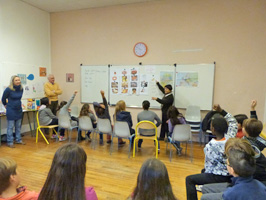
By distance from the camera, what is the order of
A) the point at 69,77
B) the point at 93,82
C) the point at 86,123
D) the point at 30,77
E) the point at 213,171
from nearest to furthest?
the point at 213,171
the point at 86,123
the point at 30,77
the point at 93,82
the point at 69,77

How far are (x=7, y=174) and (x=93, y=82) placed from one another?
481cm

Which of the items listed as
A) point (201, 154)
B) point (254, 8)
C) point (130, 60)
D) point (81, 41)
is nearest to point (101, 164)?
point (201, 154)

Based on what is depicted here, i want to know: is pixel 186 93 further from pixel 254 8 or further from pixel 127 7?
pixel 127 7

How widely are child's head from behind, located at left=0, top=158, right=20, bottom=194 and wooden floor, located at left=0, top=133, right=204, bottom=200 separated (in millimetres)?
1558

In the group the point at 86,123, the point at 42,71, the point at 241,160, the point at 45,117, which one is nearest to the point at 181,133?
the point at 86,123

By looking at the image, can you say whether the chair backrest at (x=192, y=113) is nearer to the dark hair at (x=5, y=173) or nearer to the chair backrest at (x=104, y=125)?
the chair backrest at (x=104, y=125)

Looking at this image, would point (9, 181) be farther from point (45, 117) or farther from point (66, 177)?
point (45, 117)

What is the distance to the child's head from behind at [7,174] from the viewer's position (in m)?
1.20

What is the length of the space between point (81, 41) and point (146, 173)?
5.46 m

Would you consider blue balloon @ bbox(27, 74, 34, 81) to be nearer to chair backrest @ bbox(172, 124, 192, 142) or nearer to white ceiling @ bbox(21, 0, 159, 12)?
white ceiling @ bbox(21, 0, 159, 12)

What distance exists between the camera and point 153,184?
1.10m

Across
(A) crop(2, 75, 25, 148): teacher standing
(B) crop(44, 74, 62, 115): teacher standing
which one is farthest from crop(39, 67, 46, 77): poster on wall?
(A) crop(2, 75, 25, 148): teacher standing

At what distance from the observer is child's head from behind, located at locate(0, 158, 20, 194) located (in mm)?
1199

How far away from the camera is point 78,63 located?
6039 millimetres
